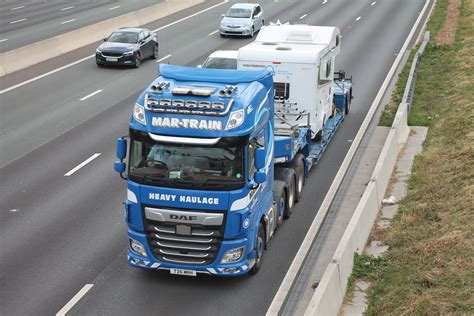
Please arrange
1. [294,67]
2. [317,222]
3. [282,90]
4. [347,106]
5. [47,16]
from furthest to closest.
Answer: [47,16], [347,106], [282,90], [294,67], [317,222]

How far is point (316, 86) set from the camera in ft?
67.1

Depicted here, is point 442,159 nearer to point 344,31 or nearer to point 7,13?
point 344,31

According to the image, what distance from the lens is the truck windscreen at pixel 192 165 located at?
1403cm

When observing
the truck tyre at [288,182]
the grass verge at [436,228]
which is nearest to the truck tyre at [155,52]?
the grass verge at [436,228]

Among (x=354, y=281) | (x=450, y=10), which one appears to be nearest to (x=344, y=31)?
(x=450, y=10)

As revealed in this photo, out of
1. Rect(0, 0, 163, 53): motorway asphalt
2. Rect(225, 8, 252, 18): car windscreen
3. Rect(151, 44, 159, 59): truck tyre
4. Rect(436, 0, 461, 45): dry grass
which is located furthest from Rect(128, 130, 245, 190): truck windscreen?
Rect(225, 8, 252, 18): car windscreen

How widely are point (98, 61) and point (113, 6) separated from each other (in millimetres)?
22373

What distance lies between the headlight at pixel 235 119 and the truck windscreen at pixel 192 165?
26 centimetres

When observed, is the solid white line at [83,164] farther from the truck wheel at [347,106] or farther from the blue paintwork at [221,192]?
the truck wheel at [347,106]

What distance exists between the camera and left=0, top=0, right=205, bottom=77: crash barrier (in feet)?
113

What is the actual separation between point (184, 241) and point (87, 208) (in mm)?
5269

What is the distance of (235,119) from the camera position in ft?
46.2

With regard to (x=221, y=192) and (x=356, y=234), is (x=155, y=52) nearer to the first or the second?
(x=356, y=234)

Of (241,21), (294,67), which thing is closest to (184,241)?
(294,67)
